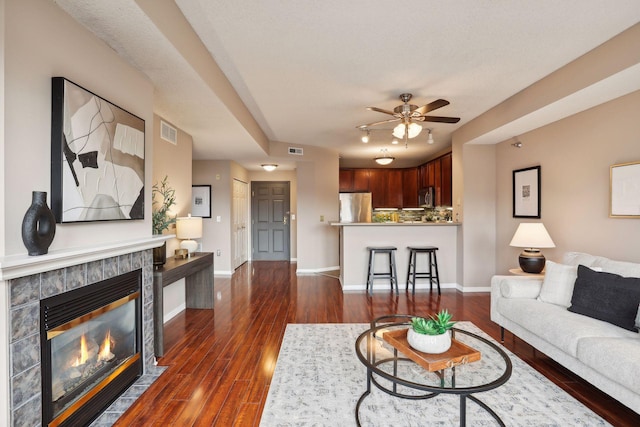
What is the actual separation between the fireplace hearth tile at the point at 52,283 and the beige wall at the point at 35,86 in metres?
0.14

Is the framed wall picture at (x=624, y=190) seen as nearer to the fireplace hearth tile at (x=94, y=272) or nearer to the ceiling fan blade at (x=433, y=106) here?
the ceiling fan blade at (x=433, y=106)

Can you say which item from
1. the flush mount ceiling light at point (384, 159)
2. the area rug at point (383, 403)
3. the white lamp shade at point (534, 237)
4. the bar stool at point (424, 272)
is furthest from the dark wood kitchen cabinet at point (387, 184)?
the area rug at point (383, 403)

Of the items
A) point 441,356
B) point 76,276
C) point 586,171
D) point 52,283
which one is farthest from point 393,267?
point 52,283

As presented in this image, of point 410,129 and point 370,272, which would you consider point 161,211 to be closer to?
point 410,129

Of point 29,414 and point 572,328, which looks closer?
point 29,414

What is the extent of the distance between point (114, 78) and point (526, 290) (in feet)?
12.3

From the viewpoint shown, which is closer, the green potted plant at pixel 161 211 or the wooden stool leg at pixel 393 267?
the green potted plant at pixel 161 211

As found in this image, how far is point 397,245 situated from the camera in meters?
5.33

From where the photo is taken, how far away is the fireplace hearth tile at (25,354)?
143 centimetres

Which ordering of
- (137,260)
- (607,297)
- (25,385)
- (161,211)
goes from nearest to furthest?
(25,385) → (607,297) → (137,260) → (161,211)

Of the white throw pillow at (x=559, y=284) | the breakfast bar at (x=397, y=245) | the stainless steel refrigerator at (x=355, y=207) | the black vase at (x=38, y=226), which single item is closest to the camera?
the black vase at (x=38, y=226)

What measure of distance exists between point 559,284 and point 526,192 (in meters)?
1.91

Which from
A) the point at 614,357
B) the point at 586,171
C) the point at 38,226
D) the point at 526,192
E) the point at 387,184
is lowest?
the point at 614,357

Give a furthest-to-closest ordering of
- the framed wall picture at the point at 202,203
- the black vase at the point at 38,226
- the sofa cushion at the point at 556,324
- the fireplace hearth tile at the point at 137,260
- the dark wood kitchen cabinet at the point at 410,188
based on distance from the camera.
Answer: the dark wood kitchen cabinet at the point at 410,188, the framed wall picture at the point at 202,203, the fireplace hearth tile at the point at 137,260, the sofa cushion at the point at 556,324, the black vase at the point at 38,226
